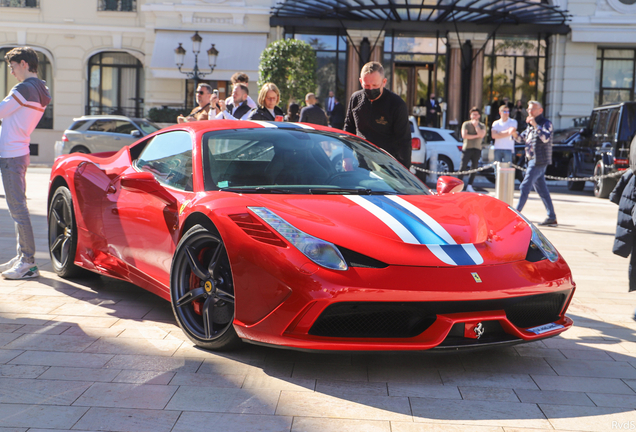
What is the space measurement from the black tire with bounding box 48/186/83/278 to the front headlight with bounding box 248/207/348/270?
2.51 m

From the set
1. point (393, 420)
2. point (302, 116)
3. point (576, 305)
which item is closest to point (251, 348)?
point (393, 420)

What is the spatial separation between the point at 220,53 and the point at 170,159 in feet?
69.6

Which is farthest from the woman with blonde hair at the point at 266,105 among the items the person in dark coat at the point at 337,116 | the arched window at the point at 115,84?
the arched window at the point at 115,84

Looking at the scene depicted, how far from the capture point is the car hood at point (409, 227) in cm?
351

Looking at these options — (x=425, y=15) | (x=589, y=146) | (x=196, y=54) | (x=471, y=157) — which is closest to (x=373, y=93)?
(x=471, y=157)

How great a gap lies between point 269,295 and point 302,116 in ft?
27.6

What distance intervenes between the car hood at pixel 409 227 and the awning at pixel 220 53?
21.3 m

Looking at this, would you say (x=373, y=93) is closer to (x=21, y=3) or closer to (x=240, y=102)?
(x=240, y=102)

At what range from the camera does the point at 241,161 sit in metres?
4.41

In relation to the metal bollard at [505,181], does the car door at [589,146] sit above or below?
above

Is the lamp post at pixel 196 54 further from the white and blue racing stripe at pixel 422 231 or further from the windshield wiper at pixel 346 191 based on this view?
the white and blue racing stripe at pixel 422 231

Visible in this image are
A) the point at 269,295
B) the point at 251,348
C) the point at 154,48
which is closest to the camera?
the point at 269,295

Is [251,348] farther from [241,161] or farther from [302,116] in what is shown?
[302,116]

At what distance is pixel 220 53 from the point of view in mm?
25188
